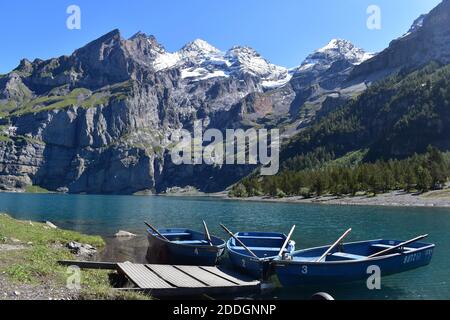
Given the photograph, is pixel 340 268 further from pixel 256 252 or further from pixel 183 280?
pixel 183 280

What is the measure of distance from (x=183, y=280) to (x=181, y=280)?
17 centimetres

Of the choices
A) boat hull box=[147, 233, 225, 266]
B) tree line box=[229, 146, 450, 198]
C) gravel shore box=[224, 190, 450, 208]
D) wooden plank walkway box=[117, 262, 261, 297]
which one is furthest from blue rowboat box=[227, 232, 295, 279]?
tree line box=[229, 146, 450, 198]

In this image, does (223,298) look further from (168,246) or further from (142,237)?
(142,237)

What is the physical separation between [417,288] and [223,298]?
48.1 feet

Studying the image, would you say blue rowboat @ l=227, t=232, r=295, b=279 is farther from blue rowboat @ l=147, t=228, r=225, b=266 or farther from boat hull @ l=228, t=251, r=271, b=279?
blue rowboat @ l=147, t=228, r=225, b=266

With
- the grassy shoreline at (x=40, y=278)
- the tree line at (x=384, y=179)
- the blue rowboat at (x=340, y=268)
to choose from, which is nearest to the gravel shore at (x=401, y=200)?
the tree line at (x=384, y=179)

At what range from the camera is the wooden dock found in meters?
25.2

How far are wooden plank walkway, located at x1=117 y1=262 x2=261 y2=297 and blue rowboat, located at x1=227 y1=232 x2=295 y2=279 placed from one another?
47.0 inches

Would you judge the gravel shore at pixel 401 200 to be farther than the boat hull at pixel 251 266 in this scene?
Yes

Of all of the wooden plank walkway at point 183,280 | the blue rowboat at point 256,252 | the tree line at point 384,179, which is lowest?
the wooden plank walkway at point 183,280

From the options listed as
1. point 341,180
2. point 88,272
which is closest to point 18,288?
point 88,272

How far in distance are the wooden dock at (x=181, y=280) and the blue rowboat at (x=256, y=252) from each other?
0.96 metres

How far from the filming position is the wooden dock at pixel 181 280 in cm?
2525

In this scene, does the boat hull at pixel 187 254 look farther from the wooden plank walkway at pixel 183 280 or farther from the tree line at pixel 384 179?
the tree line at pixel 384 179
